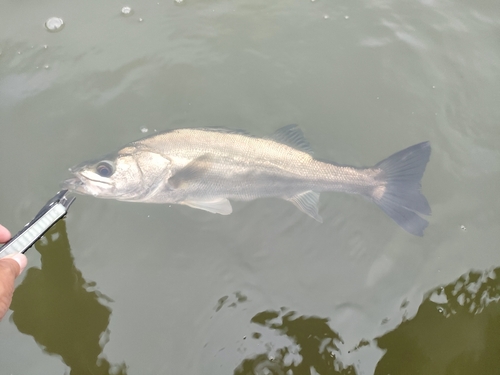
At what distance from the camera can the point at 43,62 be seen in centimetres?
406

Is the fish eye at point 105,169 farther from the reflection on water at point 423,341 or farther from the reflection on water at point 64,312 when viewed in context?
the reflection on water at point 423,341

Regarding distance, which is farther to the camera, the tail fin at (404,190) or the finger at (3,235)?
the tail fin at (404,190)

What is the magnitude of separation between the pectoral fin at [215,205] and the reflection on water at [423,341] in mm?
990

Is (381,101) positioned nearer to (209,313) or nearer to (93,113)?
(209,313)

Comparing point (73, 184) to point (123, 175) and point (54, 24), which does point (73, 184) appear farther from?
point (54, 24)

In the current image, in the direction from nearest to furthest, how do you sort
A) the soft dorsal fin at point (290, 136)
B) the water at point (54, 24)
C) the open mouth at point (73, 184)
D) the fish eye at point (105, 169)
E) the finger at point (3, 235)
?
the finger at point (3, 235) → the open mouth at point (73, 184) → the fish eye at point (105, 169) → the soft dorsal fin at point (290, 136) → the water at point (54, 24)

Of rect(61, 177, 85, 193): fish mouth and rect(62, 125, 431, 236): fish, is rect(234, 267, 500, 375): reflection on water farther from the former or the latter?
rect(61, 177, 85, 193): fish mouth

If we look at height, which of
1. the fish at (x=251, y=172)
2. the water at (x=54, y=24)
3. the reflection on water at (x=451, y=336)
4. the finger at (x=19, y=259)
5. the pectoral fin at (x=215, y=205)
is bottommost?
the reflection on water at (x=451, y=336)

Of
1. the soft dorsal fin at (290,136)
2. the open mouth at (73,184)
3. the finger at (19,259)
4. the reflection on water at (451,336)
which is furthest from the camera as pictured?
the soft dorsal fin at (290,136)

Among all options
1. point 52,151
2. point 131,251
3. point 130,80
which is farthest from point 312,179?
point 52,151

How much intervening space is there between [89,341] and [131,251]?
0.83 meters

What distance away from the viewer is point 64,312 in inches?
122

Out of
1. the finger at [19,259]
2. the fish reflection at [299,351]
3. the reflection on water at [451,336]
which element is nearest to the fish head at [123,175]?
the finger at [19,259]

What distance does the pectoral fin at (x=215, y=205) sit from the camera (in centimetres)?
325
